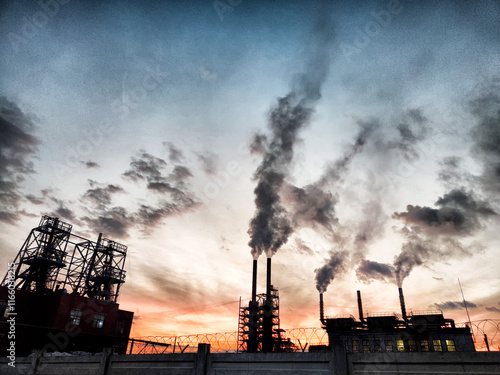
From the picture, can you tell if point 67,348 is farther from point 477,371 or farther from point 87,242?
point 477,371

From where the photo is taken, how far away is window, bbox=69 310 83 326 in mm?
33825

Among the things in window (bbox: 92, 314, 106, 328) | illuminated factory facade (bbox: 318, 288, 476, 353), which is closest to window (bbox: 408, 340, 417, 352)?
illuminated factory facade (bbox: 318, 288, 476, 353)

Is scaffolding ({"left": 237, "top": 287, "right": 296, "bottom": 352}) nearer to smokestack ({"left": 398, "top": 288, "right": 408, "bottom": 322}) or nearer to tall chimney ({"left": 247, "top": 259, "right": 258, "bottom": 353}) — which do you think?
tall chimney ({"left": 247, "top": 259, "right": 258, "bottom": 353})

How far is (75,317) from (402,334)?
41.4m

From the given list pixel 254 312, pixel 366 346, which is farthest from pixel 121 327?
pixel 366 346

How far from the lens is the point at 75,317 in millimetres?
34250

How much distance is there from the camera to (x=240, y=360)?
15.9 metres

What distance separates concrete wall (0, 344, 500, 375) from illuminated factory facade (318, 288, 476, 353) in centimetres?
2991

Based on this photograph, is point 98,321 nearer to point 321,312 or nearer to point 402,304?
point 321,312

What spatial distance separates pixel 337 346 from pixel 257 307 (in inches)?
1372

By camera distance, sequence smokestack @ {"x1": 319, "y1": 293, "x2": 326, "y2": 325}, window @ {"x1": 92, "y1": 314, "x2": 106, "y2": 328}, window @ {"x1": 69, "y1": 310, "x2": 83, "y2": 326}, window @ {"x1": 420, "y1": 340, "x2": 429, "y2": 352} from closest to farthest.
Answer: window @ {"x1": 69, "y1": 310, "x2": 83, "y2": 326}
window @ {"x1": 92, "y1": 314, "x2": 106, "y2": 328}
window @ {"x1": 420, "y1": 340, "x2": 429, "y2": 352}
smokestack @ {"x1": 319, "y1": 293, "x2": 326, "y2": 325}

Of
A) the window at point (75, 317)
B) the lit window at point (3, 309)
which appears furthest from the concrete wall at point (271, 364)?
the window at point (75, 317)

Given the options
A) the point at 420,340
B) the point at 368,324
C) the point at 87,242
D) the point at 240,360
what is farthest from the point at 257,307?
the point at 240,360

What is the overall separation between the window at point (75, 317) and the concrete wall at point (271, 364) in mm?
13167
